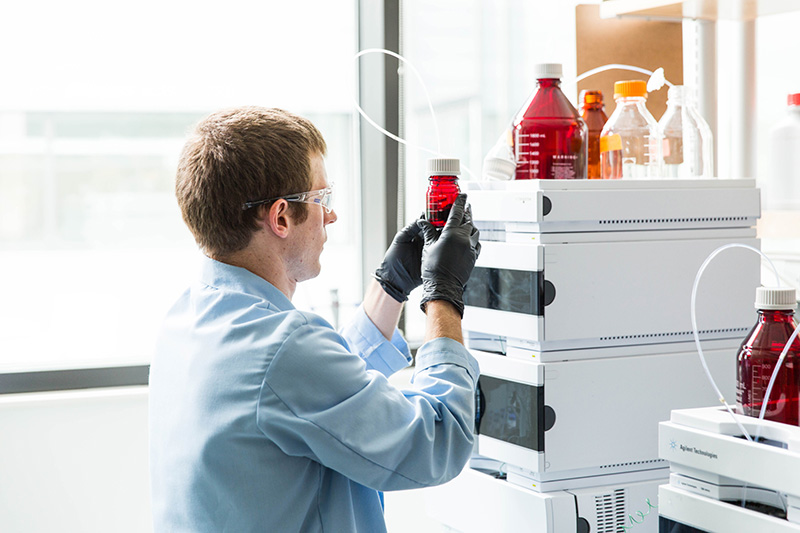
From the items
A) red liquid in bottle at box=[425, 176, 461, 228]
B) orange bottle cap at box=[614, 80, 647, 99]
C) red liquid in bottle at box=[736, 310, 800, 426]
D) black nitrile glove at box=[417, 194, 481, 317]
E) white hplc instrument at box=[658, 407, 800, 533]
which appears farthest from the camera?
orange bottle cap at box=[614, 80, 647, 99]

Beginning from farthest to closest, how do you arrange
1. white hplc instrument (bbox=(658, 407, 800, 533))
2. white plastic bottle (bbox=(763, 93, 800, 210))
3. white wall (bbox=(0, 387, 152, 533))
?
white wall (bbox=(0, 387, 152, 533)), white plastic bottle (bbox=(763, 93, 800, 210)), white hplc instrument (bbox=(658, 407, 800, 533))

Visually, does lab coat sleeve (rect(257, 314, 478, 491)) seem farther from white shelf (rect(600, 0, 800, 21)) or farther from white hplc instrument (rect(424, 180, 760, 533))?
white shelf (rect(600, 0, 800, 21))

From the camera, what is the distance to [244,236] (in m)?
1.09

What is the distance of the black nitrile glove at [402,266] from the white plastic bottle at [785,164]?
769mm

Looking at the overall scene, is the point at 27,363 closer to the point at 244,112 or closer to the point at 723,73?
the point at 244,112

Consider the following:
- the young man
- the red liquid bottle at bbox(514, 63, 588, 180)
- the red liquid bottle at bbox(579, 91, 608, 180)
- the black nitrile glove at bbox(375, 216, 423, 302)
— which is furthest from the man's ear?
the red liquid bottle at bbox(579, 91, 608, 180)

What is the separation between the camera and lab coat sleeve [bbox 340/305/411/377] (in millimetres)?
1361

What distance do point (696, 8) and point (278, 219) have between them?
1.07 metres

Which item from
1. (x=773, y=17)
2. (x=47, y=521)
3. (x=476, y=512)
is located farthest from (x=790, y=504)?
(x=47, y=521)

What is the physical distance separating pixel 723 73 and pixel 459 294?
1.32m

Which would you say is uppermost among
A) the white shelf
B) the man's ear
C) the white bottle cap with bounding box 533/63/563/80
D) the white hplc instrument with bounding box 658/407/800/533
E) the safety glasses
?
the white shelf

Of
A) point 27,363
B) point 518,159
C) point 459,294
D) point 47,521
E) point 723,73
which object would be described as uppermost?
point 723,73

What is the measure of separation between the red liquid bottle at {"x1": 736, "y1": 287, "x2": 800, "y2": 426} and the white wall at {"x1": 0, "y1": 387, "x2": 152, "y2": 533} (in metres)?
1.39

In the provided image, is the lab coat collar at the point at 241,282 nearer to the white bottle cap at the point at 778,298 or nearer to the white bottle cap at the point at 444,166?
the white bottle cap at the point at 444,166
